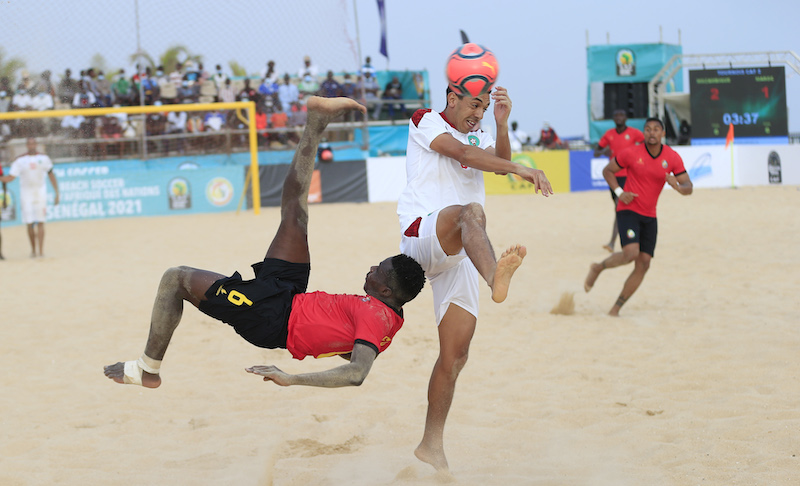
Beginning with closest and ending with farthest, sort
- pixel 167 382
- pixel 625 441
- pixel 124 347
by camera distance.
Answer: pixel 625 441, pixel 167 382, pixel 124 347

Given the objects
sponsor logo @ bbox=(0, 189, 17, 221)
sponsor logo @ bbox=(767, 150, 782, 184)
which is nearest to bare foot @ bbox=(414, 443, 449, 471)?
sponsor logo @ bbox=(0, 189, 17, 221)

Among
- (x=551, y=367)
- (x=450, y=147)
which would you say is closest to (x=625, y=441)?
(x=551, y=367)

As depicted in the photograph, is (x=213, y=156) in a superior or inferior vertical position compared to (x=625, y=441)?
superior

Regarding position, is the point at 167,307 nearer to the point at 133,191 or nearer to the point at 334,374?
the point at 334,374

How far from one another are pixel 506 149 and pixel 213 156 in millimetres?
16543

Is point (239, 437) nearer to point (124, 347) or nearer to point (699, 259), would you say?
point (124, 347)

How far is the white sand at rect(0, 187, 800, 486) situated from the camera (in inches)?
175

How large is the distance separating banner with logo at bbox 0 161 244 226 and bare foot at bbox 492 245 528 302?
1601 centimetres

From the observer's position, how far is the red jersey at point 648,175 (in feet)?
25.4

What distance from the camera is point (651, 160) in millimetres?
7840

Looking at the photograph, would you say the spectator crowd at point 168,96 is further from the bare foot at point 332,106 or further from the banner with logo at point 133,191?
the bare foot at point 332,106

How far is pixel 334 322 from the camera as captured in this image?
3.73 meters

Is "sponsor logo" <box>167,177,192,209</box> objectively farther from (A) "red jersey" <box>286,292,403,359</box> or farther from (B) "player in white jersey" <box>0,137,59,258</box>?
(A) "red jersey" <box>286,292,403,359</box>

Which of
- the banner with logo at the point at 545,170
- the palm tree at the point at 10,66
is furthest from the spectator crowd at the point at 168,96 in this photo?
the banner with logo at the point at 545,170
